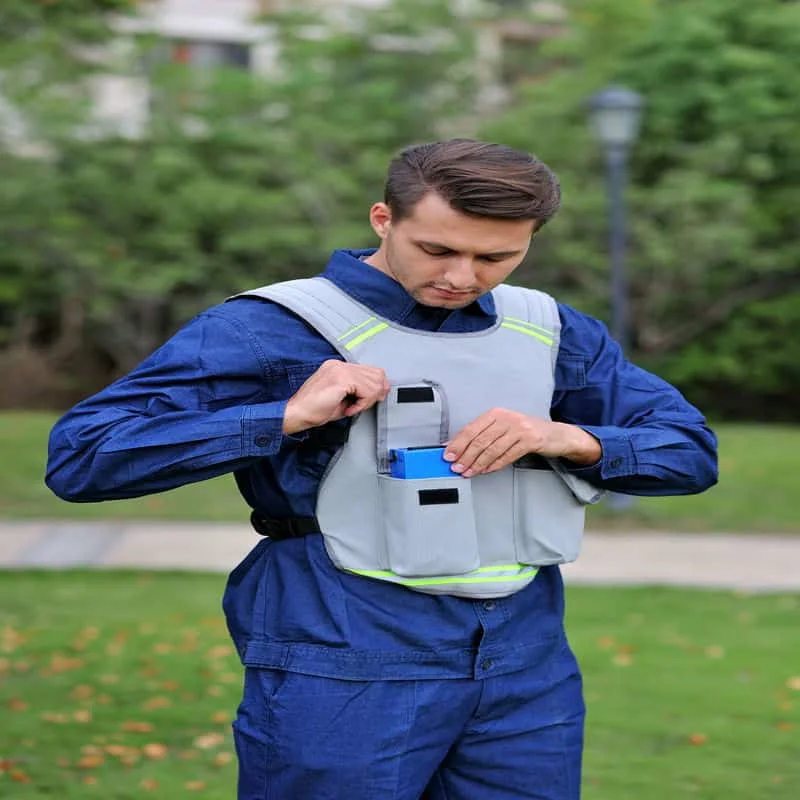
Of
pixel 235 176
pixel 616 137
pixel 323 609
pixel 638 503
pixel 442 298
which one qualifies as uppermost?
pixel 442 298

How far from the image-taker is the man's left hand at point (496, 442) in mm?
2371

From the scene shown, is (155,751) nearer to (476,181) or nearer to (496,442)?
(496,442)

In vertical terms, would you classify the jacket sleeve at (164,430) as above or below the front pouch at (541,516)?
above

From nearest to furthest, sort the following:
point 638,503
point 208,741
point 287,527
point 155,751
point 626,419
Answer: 1. point 287,527
2. point 626,419
3. point 155,751
4. point 208,741
5. point 638,503

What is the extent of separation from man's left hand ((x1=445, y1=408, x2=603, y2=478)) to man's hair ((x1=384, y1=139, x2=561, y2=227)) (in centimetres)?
32

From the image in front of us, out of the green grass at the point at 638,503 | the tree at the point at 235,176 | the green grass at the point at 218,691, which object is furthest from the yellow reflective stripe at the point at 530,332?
the tree at the point at 235,176

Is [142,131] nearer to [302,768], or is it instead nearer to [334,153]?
[334,153]

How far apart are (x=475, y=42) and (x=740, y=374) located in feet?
20.9

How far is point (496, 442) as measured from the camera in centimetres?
237

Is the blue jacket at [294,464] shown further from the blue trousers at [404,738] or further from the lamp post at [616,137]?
the lamp post at [616,137]

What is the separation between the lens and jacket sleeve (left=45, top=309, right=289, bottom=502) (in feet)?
7.48

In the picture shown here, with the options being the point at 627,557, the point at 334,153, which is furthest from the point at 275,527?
the point at 334,153

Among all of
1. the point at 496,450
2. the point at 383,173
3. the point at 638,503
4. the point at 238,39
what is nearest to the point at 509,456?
the point at 496,450

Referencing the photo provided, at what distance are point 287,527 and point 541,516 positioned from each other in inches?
16.6
